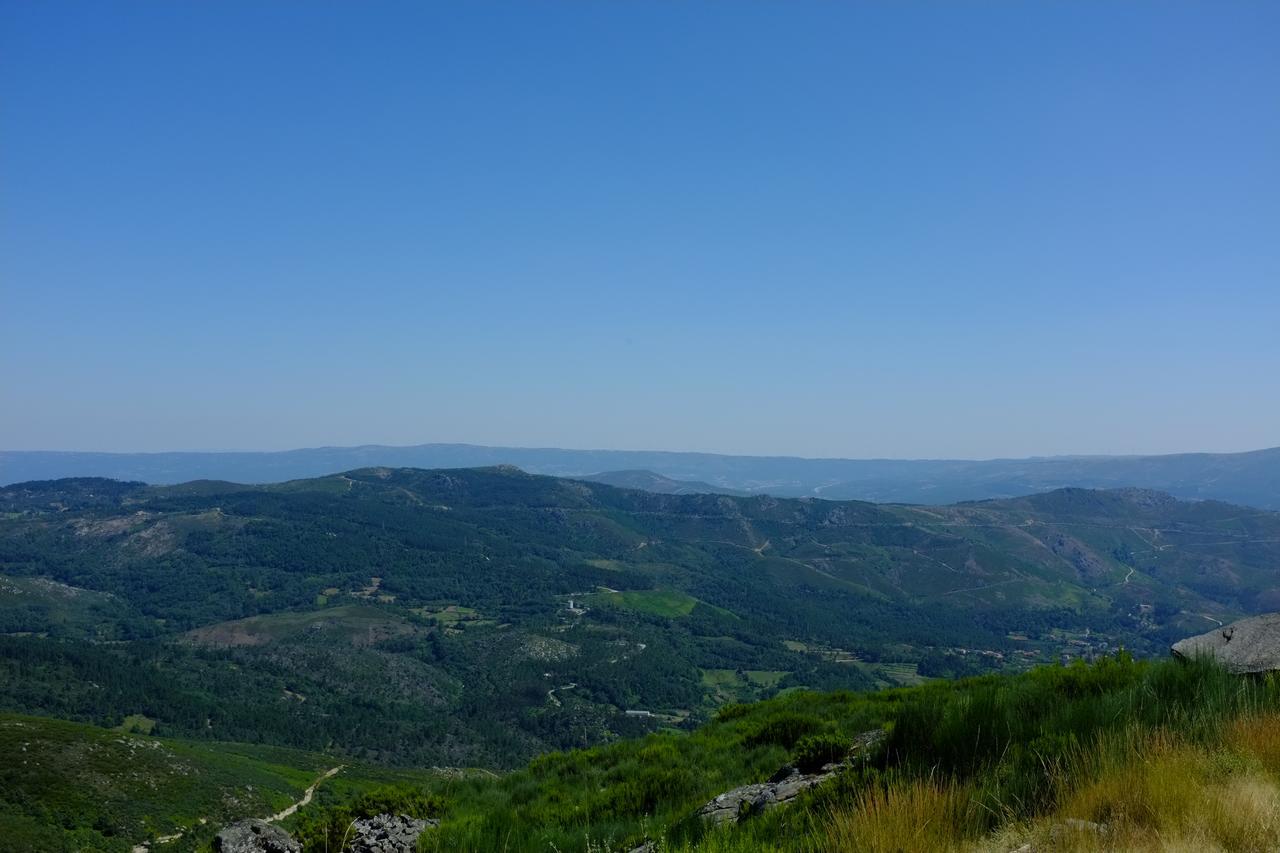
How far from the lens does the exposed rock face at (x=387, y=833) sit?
347 inches

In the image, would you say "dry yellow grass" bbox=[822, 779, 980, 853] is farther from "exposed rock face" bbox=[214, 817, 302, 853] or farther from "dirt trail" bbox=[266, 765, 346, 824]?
"dirt trail" bbox=[266, 765, 346, 824]

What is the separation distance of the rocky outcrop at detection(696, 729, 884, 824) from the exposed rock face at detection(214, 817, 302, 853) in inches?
244

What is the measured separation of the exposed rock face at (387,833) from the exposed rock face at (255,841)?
1.10 m

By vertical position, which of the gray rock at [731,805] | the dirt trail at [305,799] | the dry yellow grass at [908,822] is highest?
the dry yellow grass at [908,822]

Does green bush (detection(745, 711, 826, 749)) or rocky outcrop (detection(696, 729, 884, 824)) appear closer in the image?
rocky outcrop (detection(696, 729, 884, 824))

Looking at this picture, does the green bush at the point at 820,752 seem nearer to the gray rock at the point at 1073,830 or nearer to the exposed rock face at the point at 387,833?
the gray rock at the point at 1073,830

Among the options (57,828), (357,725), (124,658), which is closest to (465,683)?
(357,725)

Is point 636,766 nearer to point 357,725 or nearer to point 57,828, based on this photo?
point 57,828

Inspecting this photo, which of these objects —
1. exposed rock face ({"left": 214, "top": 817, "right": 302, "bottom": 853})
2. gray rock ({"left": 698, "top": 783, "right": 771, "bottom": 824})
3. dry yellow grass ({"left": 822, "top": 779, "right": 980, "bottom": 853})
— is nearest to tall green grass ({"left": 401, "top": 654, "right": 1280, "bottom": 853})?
dry yellow grass ({"left": 822, "top": 779, "right": 980, "bottom": 853})

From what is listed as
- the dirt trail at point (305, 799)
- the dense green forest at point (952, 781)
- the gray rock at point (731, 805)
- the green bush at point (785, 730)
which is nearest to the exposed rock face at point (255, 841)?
the dense green forest at point (952, 781)

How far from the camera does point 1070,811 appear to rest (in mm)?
4402

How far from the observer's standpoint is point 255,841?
9.95m

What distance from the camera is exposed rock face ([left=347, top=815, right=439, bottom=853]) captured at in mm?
8820

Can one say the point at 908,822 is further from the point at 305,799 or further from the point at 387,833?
the point at 305,799
